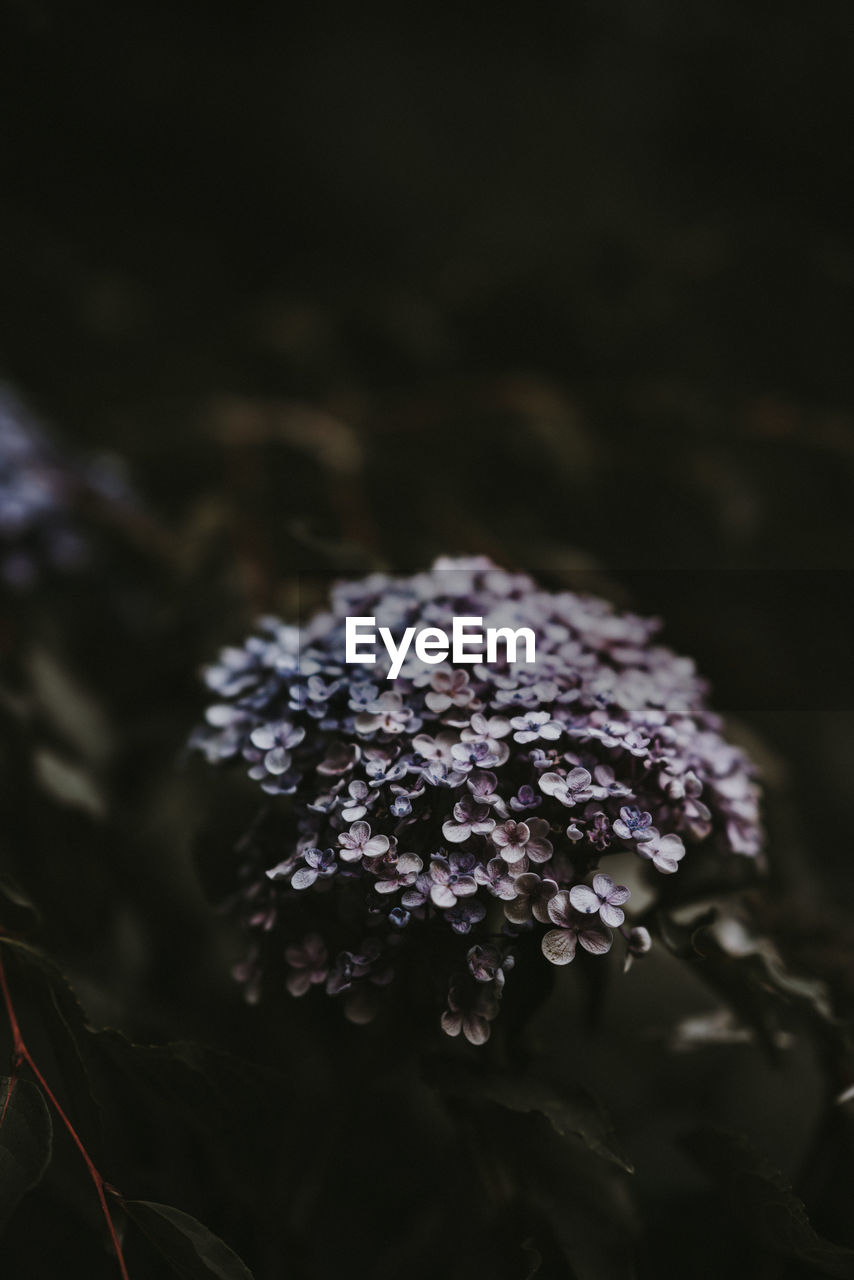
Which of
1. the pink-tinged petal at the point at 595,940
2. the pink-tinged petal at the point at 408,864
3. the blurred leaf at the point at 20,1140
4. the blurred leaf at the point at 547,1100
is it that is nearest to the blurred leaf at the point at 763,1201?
the blurred leaf at the point at 547,1100

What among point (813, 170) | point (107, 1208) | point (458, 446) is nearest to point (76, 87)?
point (458, 446)

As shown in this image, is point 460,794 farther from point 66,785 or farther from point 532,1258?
point 66,785

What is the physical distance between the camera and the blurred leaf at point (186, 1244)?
0.54 m

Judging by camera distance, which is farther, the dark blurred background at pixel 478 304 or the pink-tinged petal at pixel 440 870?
the dark blurred background at pixel 478 304

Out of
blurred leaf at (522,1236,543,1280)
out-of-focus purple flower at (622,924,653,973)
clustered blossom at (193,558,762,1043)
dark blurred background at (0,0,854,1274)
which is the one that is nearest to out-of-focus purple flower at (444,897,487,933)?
clustered blossom at (193,558,762,1043)

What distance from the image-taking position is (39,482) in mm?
1076

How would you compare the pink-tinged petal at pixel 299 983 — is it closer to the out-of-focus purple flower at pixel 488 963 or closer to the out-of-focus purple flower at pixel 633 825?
the out-of-focus purple flower at pixel 488 963

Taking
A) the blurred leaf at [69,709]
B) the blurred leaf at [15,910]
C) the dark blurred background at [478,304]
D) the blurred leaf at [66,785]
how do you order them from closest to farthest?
1. the blurred leaf at [15,910]
2. the blurred leaf at [66,785]
3. the blurred leaf at [69,709]
4. the dark blurred background at [478,304]

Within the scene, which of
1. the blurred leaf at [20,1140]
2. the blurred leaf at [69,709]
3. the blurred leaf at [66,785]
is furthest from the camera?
the blurred leaf at [69,709]

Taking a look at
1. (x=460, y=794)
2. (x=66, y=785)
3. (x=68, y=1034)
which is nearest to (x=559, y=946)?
(x=460, y=794)

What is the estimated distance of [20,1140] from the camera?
1.80 feet

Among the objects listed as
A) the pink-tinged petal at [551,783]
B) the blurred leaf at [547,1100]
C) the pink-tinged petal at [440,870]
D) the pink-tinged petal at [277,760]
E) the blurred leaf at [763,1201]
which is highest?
the pink-tinged petal at [277,760]

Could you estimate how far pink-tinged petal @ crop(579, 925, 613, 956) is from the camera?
533 millimetres

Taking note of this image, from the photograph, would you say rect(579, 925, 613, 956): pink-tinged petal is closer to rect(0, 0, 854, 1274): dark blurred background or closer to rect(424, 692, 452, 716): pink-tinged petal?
rect(424, 692, 452, 716): pink-tinged petal
